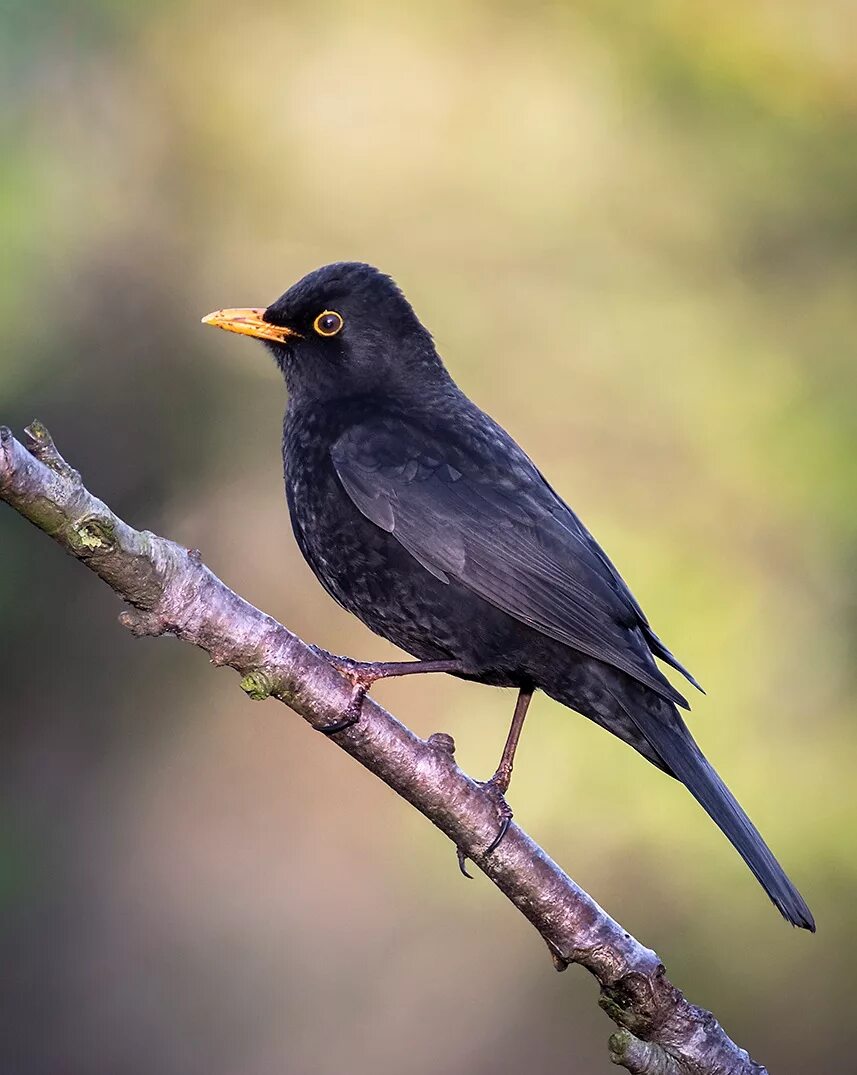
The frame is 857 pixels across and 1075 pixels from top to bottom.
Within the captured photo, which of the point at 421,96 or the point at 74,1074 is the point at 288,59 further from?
the point at 74,1074

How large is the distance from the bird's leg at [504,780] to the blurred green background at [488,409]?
92.0 inches

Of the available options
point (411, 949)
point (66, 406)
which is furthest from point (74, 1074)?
point (66, 406)

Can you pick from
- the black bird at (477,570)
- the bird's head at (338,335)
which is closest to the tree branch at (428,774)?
the black bird at (477,570)

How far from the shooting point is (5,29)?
7.27 m

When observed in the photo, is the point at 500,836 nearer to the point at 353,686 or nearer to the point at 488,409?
the point at 353,686

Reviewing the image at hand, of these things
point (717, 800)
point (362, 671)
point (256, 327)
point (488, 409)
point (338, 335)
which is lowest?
point (362, 671)

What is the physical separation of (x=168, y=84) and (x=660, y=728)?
5.93 meters

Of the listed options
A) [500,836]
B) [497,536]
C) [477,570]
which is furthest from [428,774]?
[497,536]

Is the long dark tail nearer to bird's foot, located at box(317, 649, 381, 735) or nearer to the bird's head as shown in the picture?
bird's foot, located at box(317, 649, 381, 735)

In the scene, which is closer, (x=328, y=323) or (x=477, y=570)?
(x=477, y=570)

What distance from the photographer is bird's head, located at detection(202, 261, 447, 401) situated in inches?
179

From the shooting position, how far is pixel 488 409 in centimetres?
748

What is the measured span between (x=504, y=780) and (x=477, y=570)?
60 centimetres

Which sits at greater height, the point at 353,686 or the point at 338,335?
the point at 338,335
